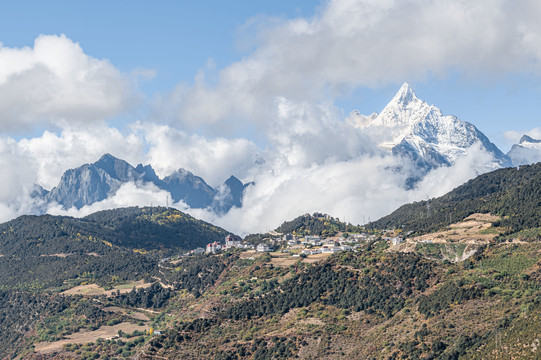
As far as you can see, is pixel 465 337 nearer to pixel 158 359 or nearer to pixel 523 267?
pixel 523 267

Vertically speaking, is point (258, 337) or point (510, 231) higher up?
point (510, 231)

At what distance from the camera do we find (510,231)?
7456 inches

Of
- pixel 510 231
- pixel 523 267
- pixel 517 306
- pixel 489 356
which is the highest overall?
pixel 510 231

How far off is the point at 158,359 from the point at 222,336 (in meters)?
17.2

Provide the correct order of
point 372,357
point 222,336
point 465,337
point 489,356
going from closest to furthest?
point 489,356 → point 465,337 → point 372,357 → point 222,336

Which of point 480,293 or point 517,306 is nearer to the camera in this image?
point 517,306

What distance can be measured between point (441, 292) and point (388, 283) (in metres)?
22.9

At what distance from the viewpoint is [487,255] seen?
171 m

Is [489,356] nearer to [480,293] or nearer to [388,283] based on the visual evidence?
[480,293]

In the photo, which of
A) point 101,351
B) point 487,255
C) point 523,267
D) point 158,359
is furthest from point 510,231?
point 101,351

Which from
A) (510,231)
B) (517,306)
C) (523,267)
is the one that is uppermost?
(510,231)

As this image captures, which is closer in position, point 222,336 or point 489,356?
point 489,356

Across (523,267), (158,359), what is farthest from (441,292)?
(158,359)

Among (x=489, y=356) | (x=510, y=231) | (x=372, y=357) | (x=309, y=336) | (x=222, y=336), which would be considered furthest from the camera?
(x=510, y=231)
